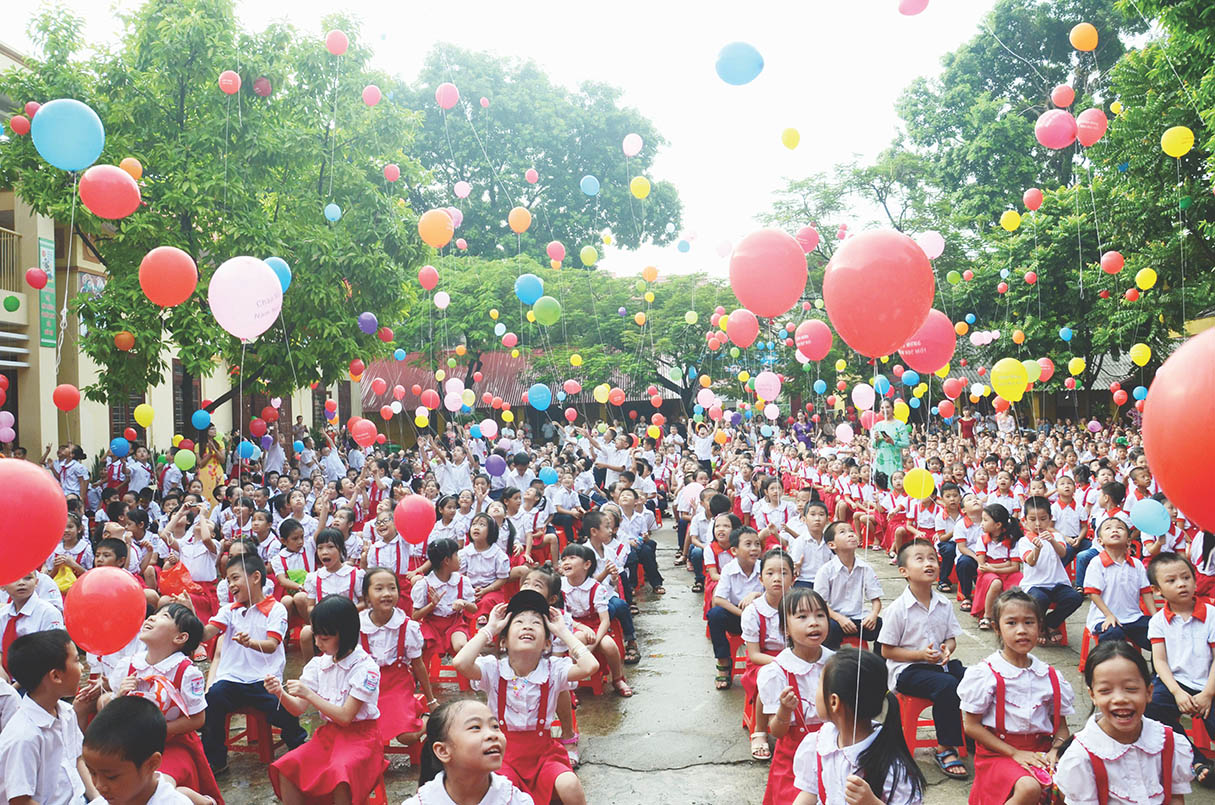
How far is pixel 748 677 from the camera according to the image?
4711mm

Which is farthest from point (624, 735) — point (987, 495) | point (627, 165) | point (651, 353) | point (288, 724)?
point (627, 165)

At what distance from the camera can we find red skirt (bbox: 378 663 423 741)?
4547 mm

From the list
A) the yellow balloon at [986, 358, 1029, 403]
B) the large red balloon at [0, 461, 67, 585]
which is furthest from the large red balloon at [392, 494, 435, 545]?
the yellow balloon at [986, 358, 1029, 403]

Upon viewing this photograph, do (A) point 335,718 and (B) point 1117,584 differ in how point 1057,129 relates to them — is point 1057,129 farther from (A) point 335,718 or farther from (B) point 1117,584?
(A) point 335,718

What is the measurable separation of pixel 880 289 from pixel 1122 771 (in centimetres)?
204

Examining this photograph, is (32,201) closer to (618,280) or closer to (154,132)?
(154,132)

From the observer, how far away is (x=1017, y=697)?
11.1 feet

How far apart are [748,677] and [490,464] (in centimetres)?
599

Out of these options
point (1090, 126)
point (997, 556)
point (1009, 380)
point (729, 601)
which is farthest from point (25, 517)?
point (1090, 126)

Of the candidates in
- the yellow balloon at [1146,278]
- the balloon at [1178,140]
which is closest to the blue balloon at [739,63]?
the balloon at [1178,140]

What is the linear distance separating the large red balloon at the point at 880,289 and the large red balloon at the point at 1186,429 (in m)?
1.75

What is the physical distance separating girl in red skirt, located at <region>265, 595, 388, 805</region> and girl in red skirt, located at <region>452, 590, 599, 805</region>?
58 centimetres

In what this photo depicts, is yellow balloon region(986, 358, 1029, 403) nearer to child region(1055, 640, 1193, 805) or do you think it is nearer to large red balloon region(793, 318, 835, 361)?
large red balloon region(793, 318, 835, 361)

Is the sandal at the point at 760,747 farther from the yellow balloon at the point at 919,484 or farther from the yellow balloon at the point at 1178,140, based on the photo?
the yellow balloon at the point at 1178,140
